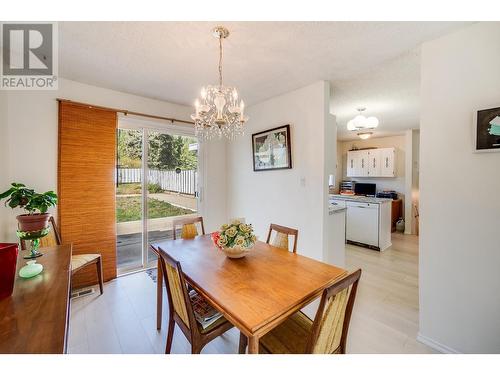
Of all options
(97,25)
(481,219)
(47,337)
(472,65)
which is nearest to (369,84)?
(472,65)

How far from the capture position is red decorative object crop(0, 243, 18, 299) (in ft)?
3.35

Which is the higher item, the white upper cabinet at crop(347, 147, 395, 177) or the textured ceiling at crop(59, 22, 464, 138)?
the textured ceiling at crop(59, 22, 464, 138)

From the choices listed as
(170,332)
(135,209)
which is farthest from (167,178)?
(170,332)

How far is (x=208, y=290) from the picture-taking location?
1.22 m

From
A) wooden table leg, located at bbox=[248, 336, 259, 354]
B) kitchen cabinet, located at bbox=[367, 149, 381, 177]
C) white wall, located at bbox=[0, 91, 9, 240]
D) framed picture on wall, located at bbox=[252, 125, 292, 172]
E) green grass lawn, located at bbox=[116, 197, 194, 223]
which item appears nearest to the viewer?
wooden table leg, located at bbox=[248, 336, 259, 354]

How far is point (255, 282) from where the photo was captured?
1302 millimetres

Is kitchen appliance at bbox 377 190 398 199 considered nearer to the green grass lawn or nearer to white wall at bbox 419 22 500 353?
white wall at bbox 419 22 500 353

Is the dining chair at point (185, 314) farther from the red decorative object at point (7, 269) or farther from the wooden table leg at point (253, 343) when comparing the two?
the red decorative object at point (7, 269)

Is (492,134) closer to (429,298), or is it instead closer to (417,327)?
(429,298)

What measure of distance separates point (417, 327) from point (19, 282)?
9.58 feet

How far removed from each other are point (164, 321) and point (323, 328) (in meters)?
1.60

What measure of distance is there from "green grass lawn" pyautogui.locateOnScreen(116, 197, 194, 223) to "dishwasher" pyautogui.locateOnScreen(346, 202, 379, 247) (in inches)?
135

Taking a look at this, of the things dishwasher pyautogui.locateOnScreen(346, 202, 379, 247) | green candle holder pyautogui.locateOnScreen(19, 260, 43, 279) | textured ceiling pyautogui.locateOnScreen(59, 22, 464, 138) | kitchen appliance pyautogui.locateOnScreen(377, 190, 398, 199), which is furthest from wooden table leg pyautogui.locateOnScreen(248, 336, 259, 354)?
kitchen appliance pyautogui.locateOnScreen(377, 190, 398, 199)
